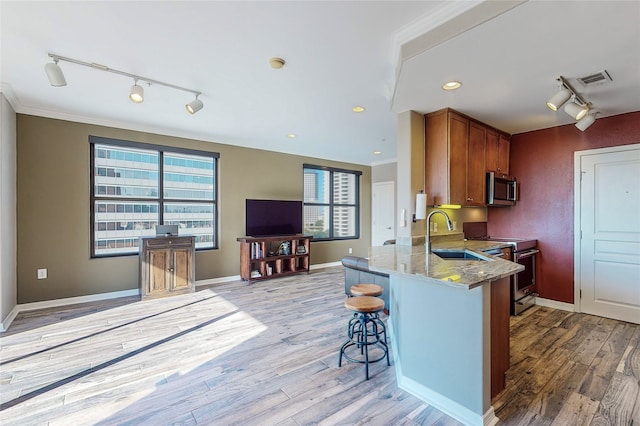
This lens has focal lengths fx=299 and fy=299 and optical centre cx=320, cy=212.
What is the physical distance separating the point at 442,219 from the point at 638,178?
7.01 ft

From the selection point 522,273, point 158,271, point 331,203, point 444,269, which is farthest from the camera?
point 331,203

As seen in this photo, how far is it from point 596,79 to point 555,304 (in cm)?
288

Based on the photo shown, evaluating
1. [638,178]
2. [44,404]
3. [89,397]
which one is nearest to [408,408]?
[89,397]

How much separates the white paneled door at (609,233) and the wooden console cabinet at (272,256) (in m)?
4.34

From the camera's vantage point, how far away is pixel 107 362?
259cm

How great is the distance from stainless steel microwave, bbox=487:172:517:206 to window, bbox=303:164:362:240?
12.5ft

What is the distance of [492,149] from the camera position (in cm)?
402

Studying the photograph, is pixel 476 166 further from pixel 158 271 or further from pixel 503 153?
pixel 158 271

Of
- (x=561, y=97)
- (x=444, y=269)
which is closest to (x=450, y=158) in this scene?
(x=561, y=97)

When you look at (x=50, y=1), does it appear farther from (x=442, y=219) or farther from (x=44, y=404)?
(x=442, y=219)

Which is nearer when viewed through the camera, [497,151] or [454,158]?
[454,158]

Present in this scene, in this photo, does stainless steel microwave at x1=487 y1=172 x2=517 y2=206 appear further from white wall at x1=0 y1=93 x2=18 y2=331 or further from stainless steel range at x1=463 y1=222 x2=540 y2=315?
white wall at x1=0 y1=93 x2=18 y2=331

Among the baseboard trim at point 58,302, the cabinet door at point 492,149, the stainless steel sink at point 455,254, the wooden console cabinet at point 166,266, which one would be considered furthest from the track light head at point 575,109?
the baseboard trim at point 58,302

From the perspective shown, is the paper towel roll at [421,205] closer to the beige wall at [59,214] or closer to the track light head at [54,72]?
the track light head at [54,72]
